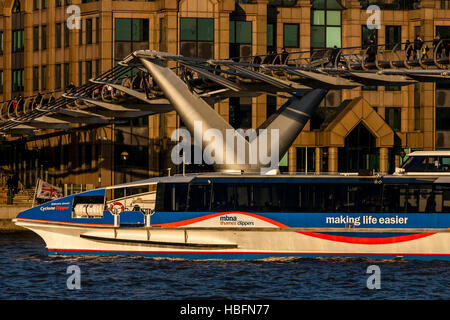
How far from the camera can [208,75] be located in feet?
163

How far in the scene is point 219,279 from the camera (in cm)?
3791

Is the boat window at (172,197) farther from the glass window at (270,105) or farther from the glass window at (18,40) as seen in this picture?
the glass window at (18,40)

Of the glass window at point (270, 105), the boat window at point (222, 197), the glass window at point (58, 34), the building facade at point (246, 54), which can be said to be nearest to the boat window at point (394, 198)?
the boat window at point (222, 197)

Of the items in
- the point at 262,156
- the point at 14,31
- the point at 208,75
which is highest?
the point at 14,31

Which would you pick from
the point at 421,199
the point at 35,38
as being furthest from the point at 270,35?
the point at 421,199

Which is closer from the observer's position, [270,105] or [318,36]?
[270,105]

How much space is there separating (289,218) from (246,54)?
136 feet

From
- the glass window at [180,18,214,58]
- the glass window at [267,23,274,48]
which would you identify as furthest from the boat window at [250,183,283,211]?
the glass window at [267,23,274,48]

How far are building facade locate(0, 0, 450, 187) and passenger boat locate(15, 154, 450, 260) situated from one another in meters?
35.9

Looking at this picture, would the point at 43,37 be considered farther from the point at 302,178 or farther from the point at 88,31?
the point at 302,178

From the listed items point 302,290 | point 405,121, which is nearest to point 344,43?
point 405,121

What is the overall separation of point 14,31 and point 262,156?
49.9 metres

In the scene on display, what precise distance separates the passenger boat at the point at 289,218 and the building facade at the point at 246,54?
118ft
